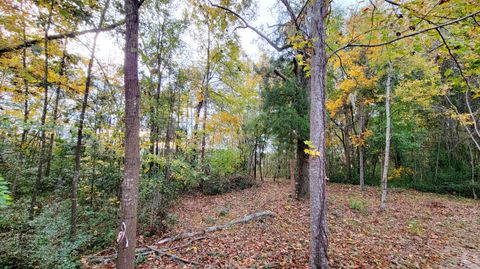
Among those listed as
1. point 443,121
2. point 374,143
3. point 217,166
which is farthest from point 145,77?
point 443,121

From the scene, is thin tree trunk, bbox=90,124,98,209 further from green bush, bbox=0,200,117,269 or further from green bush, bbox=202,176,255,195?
green bush, bbox=202,176,255,195

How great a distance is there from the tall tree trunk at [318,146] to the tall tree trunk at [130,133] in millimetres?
2536

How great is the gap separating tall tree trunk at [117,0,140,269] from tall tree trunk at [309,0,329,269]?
2.54 metres

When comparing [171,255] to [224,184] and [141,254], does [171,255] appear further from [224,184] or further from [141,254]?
[224,184]

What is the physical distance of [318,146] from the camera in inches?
114

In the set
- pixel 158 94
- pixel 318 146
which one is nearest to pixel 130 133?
pixel 318 146

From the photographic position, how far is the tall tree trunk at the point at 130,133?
261 centimetres

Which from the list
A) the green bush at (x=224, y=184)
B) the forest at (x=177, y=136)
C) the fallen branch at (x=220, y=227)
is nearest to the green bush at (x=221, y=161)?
the forest at (x=177, y=136)

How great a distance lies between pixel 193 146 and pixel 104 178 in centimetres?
356

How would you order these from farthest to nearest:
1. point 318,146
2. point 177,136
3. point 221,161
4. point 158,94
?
point 221,161, point 177,136, point 158,94, point 318,146

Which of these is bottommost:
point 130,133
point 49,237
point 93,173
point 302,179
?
point 49,237

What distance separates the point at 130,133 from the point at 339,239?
5225mm

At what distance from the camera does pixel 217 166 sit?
1109cm

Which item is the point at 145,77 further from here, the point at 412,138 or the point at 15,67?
the point at 412,138
